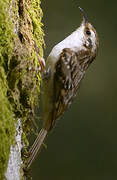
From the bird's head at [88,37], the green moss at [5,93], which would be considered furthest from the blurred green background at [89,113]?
the green moss at [5,93]

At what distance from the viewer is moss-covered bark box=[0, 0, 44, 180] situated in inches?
61.2

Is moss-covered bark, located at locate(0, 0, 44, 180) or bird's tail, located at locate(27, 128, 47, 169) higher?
moss-covered bark, located at locate(0, 0, 44, 180)

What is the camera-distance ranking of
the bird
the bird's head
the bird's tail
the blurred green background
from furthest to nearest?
the blurred green background, the bird's head, the bird, the bird's tail

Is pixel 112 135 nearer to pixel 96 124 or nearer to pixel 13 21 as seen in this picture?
pixel 96 124

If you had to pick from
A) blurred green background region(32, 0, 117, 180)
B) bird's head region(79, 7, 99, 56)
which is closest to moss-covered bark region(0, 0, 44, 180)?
bird's head region(79, 7, 99, 56)

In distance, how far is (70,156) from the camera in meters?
4.76

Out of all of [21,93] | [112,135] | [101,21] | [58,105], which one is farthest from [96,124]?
[21,93]

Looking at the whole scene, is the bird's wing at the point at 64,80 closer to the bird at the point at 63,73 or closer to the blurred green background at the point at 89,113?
the bird at the point at 63,73

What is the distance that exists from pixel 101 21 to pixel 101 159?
4.39ft

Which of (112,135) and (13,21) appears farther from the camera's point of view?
(112,135)

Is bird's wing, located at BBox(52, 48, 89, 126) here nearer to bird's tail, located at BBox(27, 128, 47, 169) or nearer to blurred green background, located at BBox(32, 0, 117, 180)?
bird's tail, located at BBox(27, 128, 47, 169)

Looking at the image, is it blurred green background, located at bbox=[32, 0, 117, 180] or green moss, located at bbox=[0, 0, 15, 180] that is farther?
blurred green background, located at bbox=[32, 0, 117, 180]

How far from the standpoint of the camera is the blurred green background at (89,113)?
4.68m

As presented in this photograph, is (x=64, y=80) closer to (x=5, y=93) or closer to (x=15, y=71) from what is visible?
(x=15, y=71)
